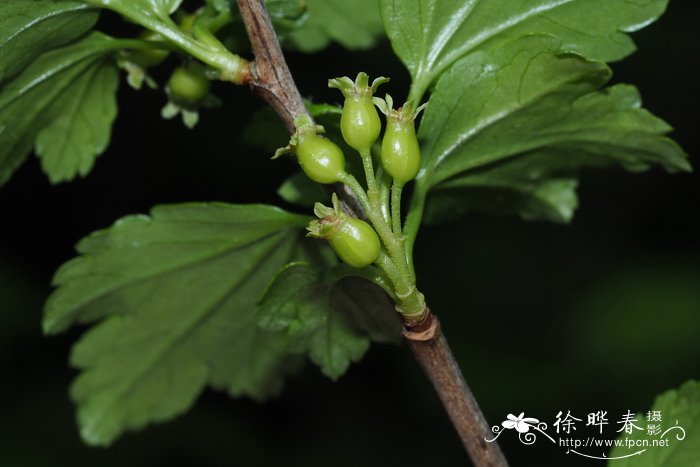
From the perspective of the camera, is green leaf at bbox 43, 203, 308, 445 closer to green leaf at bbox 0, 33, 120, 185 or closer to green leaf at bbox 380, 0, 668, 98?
green leaf at bbox 0, 33, 120, 185

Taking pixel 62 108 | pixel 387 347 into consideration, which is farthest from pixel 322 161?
pixel 387 347

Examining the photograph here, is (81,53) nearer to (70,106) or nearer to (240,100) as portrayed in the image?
(70,106)

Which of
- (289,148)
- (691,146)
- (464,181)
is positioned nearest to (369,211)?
(289,148)

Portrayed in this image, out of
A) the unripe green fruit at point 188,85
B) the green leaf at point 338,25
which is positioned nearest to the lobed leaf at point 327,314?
the unripe green fruit at point 188,85

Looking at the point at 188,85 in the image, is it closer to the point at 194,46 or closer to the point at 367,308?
the point at 194,46

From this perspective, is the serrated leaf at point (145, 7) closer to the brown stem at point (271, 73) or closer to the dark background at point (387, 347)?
the brown stem at point (271, 73)

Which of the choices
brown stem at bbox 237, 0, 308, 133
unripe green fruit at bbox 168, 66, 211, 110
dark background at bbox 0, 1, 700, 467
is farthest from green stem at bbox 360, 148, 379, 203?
dark background at bbox 0, 1, 700, 467
